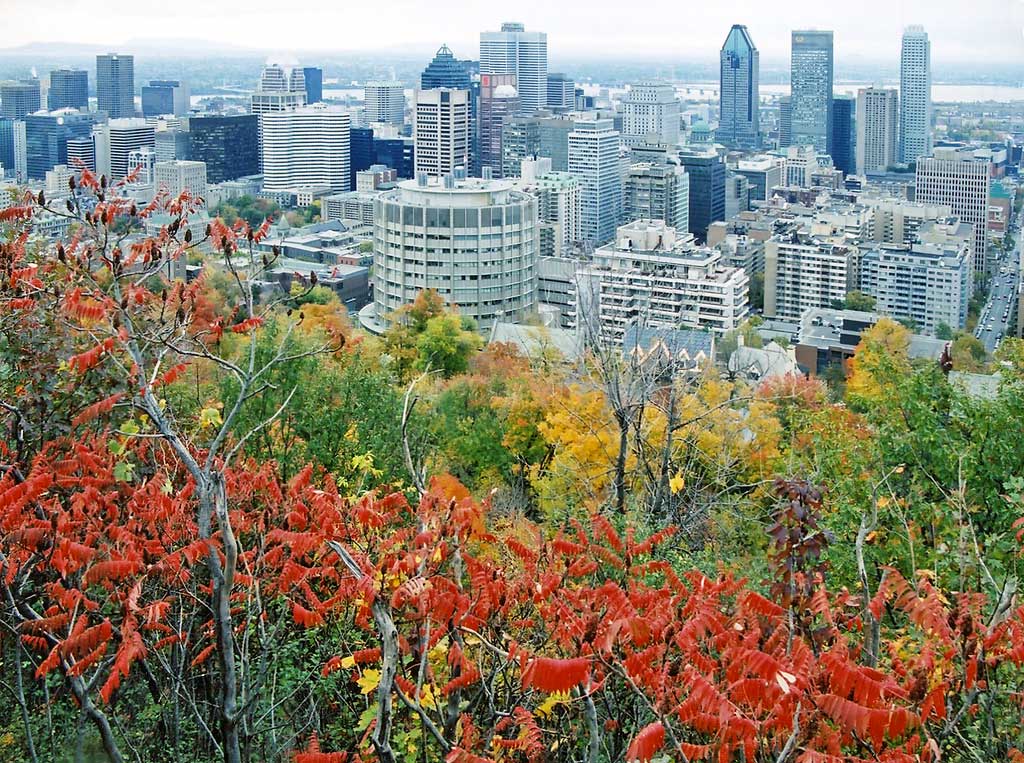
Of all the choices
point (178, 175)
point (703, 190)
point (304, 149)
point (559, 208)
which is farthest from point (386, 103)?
point (559, 208)

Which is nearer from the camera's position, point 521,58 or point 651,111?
point 651,111

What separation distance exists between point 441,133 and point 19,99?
9.33 metres

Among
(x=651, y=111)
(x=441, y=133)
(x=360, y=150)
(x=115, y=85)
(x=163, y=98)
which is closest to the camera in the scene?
(x=441, y=133)

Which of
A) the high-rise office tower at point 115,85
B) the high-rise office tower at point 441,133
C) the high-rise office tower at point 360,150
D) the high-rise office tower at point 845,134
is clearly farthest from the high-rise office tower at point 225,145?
the high-rise office tower at point 845,134

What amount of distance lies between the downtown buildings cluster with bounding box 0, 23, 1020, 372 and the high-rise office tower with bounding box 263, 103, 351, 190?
A: 0.19ft

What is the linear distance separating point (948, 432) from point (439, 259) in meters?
10.3

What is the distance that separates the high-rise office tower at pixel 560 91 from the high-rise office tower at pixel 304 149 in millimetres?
10409

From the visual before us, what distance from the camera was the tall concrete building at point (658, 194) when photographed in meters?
24.5

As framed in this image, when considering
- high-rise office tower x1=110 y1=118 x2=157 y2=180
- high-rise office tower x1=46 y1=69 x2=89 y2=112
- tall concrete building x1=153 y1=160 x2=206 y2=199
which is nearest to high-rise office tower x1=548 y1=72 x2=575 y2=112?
high-rise office tower x1=110 y1=118 x2=157 y2=180

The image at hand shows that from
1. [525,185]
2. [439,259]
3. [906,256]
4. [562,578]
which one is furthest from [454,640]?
[525,185]

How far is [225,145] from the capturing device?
1134 inches

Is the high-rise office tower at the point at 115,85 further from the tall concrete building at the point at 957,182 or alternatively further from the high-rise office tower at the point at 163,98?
the tall concrete building at the point at 957,182

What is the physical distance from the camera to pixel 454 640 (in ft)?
5.15

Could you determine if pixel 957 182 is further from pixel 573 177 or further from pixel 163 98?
pixel 163 98
